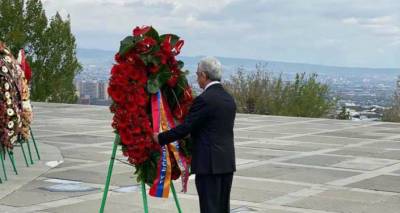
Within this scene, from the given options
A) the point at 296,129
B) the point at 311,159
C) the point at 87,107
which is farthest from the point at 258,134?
the point at 87,107

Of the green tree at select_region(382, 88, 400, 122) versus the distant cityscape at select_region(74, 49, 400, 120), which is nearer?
the green tree at select_region(382, 88, 400, 122)

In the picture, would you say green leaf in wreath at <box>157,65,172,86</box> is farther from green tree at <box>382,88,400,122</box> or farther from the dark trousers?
green tree at <box>382,88,400,122</box>

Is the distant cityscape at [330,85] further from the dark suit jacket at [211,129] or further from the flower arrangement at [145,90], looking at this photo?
the dark suit jacket at [211,129]

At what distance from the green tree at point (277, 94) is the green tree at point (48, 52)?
9.94 meters

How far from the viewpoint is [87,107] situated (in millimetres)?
27984

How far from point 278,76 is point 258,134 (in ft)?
32.6

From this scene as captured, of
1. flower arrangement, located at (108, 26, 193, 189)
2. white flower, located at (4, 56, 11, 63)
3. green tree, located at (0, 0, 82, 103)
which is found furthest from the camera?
green tree, located at (0, 0, 82, 103)

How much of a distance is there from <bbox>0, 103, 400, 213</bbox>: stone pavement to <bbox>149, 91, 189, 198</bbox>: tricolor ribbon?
1.59m

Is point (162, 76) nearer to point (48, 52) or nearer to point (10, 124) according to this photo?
point (10, 124)

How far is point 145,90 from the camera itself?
22.7 ft

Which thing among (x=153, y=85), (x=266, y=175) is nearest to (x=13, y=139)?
(x=266, y=175)

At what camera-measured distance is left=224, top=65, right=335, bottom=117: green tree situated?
92.4 ft

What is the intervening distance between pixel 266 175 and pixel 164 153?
4.91 meters

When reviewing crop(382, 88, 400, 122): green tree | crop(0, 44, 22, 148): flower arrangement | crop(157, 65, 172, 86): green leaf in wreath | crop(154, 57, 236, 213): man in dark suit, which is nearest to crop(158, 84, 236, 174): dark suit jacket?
crop(154, 57, 236, 213): man in dark suit
